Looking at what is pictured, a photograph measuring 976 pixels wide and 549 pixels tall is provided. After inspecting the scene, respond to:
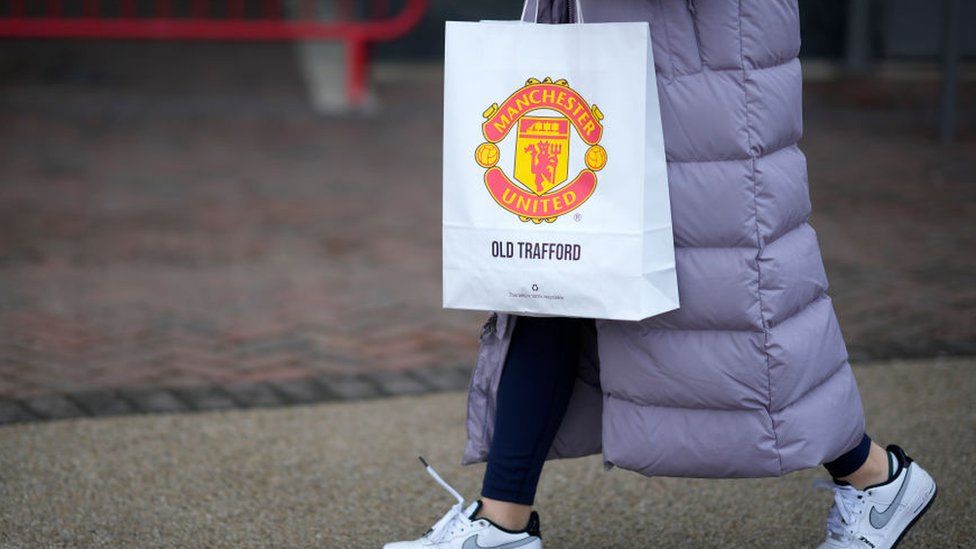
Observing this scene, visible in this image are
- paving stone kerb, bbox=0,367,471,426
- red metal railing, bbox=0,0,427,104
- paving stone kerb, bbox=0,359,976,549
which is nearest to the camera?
paving stone kerb, bbox=0,359,976,549

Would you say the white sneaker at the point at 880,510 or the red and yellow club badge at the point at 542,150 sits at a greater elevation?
the red and yellow club badge at the point at 542,150

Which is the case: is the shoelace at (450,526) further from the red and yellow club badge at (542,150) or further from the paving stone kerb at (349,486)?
the red and yellow club badge at (542,150)

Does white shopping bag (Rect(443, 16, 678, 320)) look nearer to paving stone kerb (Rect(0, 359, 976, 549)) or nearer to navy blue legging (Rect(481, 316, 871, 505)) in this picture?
navy blue legging (Rect(481, 316, 871, 505))

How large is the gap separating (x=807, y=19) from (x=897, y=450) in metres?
9.35

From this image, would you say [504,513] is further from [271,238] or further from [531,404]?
[271,238]

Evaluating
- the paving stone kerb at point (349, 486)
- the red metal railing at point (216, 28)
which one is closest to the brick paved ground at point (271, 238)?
the paving stone kerb at point (349, 486)

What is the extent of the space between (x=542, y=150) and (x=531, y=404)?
58 centimetres

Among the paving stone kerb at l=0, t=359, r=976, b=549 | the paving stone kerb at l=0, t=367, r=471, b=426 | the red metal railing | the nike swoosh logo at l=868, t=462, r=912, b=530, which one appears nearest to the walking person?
the nike swoosh logo at l=868, t=462, r=912, b=530

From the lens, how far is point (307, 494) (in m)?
3.55

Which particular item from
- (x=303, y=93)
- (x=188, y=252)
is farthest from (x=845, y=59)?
(x=188, y=252)

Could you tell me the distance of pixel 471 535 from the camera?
287 cm

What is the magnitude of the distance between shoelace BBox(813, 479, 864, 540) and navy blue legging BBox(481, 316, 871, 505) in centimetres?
6

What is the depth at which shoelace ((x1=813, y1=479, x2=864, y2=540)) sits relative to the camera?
2.92m

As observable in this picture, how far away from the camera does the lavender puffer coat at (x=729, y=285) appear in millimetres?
2549
